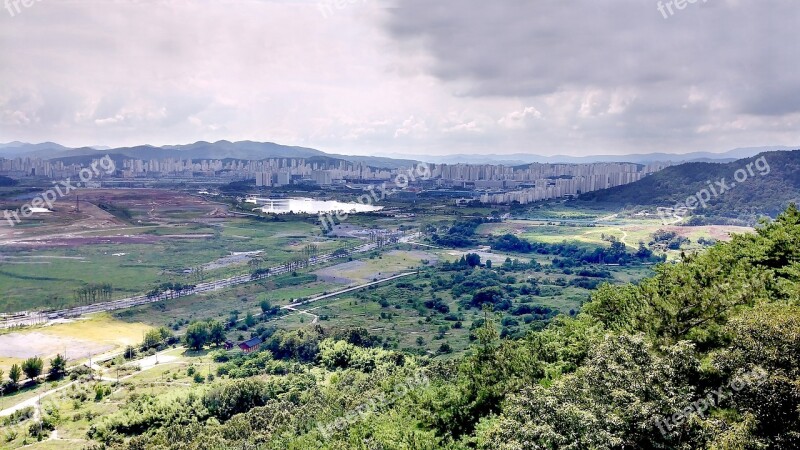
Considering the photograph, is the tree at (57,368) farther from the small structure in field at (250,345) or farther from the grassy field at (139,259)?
the grassy field at (139,259)

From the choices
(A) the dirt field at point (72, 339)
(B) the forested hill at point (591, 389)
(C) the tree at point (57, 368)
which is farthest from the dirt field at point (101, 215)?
(B) the forested hill at point (591, 389)

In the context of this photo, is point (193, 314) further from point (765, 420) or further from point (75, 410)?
point (765, 420)

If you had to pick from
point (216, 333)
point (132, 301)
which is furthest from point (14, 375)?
point (132, 301)

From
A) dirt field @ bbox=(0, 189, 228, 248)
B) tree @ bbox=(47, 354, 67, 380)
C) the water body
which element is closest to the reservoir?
the water body

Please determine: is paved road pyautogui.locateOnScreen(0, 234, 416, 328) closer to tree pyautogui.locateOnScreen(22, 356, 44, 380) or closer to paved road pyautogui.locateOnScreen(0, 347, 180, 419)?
tree pyautogui.locateOnScreen(22, 356, 44, 380)

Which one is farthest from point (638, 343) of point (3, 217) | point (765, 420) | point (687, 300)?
point (3, 217)

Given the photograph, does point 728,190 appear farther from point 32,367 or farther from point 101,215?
point 101,215
